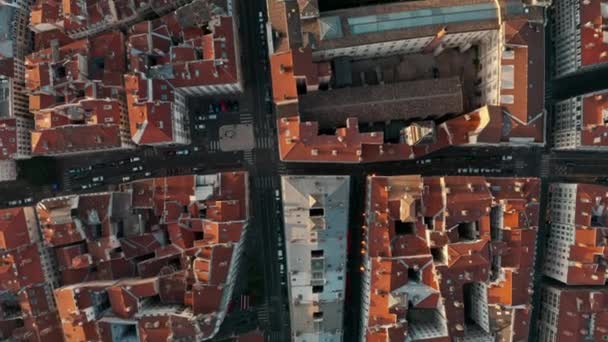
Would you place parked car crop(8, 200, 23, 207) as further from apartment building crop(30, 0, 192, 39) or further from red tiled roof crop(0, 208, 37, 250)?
apartment building crop(30, 0, 192, 39)

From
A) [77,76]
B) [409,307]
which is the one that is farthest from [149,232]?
[409,307]

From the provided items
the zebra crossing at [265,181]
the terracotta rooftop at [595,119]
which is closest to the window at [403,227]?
the zebra crossing at [265,181]

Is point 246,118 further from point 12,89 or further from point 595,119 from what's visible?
point 595,119

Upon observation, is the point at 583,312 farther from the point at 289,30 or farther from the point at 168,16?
the point at 168,16

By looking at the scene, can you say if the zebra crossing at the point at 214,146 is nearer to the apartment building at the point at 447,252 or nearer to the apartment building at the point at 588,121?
the apartment building at the point at 447,252

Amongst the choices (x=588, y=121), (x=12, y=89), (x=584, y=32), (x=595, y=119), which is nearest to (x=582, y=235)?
(x=588, y=121)

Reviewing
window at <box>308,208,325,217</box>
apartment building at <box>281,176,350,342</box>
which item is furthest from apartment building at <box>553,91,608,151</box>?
window at <box>308,208,325,217</box>
